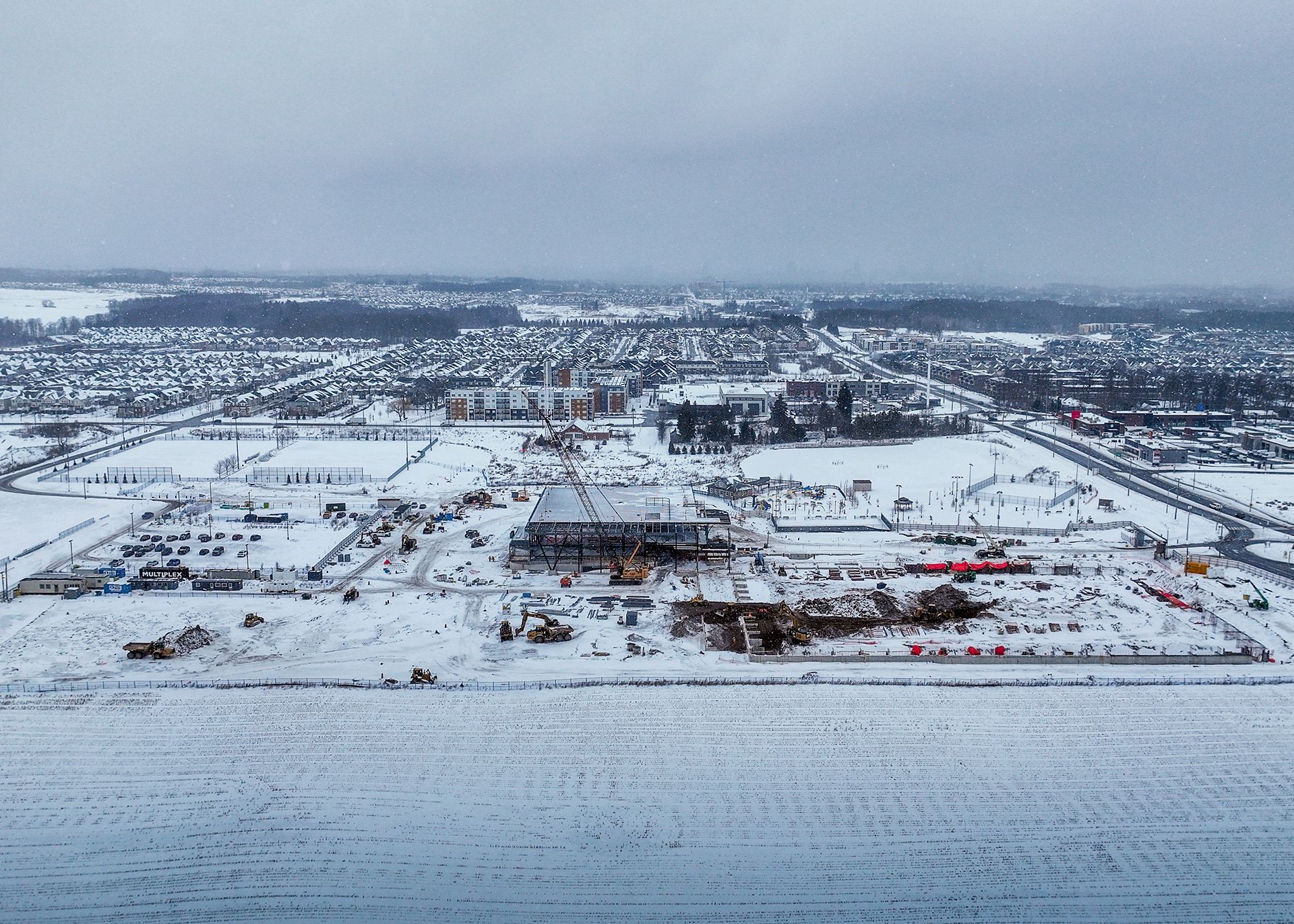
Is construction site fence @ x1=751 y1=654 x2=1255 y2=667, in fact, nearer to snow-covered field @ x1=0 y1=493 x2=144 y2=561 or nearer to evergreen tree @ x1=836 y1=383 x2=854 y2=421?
snow-covered field @ x1=0 y1=493 x2=144 y2=561

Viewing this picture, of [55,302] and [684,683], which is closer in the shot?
[684,683]

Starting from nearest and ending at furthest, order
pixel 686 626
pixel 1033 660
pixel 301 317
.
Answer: pixel 1033 660 → pixel 686 626 → pixel 301 317

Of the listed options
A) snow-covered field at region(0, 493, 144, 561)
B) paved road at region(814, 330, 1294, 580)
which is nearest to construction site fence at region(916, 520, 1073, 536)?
paved road at region(814, 330, 1294, 580)

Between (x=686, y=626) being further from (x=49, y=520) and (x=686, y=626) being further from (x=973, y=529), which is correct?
(x=49, y=520)

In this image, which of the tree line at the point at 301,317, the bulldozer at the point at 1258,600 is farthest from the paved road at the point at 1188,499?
the tree line at the point at 301,317

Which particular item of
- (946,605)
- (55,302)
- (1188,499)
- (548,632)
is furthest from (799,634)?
(55,302)

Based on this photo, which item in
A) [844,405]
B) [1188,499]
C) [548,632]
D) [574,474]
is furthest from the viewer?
[844,405]

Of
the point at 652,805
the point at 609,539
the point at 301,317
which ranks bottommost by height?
the point at 652,805
